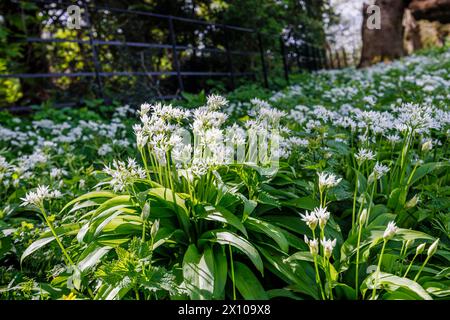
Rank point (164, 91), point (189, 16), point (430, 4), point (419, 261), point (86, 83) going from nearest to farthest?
point (419, 261) → point (86, 83) → point (164, 91) → point (189, 16) → point (430, 4)

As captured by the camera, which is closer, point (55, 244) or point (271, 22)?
point (55, 244)

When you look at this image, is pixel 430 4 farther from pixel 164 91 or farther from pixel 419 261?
pixel 419 261

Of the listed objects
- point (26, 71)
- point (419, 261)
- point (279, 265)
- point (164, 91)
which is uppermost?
point (26, 71)

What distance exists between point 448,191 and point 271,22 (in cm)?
915

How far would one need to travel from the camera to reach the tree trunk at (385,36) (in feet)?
46.6

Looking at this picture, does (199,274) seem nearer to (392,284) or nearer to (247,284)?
(247,284)

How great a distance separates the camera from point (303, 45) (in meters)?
15.3

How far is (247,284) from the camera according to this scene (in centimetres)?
158

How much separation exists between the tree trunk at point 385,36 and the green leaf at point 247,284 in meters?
14.1

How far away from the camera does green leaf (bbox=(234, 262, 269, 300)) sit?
5.05 ft

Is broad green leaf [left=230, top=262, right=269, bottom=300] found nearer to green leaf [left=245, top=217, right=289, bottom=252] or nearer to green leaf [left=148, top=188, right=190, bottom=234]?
green leaf [left=245, top=217, right=289, bottom=252]

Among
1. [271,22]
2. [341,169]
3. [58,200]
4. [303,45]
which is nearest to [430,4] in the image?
[303,45]

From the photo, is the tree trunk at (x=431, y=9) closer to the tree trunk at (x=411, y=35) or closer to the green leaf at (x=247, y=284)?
the tree trunk at (x=411, y=35)

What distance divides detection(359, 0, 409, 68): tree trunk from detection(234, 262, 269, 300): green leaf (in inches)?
555
